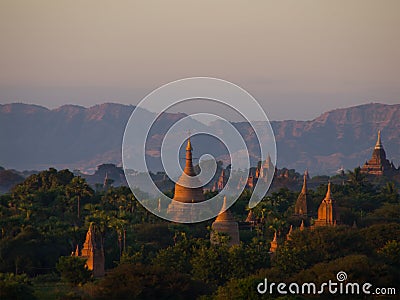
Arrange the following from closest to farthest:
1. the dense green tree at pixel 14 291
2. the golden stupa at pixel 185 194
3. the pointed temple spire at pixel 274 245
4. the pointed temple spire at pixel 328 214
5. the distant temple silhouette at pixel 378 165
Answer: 1. the dense green tree at pixel 14 291
2. the pointed temple spire at pixel 274 245
3. the pointed temple spire at pixel 328 214
4. the golden stupa at pixel 185 194
5. the distant temple silhouette at pixel 378 165

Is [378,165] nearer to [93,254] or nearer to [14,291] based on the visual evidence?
[93,254]

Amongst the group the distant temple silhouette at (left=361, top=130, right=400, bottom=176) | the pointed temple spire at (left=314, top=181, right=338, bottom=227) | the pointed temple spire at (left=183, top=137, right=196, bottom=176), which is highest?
the distant temple silhouette at (left=361, top=130, right=400, bottom=176)

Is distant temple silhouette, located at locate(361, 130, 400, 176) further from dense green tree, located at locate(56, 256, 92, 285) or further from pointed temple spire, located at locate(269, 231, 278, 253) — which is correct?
dense green tree, located at locate(56, 256, 92, 285)

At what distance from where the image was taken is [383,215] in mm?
90500

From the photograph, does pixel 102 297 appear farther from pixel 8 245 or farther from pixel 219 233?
pixel 219 233

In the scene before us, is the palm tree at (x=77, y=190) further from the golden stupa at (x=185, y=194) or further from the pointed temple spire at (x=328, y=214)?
the pointed temple spire at (x=328, y=214)

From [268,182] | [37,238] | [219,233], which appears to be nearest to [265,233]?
[219,233]

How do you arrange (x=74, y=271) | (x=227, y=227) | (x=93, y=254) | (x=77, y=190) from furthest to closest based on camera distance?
(x=77, y=190)
(x=227, y=227)
(x=93, y=254)
(x=74, y=271)

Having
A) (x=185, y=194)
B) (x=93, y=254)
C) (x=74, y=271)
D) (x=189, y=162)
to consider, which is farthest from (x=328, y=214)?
(x=74, y=271)

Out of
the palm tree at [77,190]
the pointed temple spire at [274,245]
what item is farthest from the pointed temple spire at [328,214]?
the palm tree at [77,190]

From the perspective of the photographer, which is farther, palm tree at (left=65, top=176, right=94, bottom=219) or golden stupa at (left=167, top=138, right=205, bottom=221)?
golden stupa at (left=167, top=138, right=205, bottom=221)

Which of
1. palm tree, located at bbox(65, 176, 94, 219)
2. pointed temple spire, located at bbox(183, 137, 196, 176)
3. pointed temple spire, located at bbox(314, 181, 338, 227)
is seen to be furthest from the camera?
pointed temple spire, located at bbox(183, 137, 196, 176)

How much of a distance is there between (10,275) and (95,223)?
16941mm

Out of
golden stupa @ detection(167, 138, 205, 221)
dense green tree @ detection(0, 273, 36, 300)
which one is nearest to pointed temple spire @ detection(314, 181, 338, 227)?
golden stupa @ detection(167, 138, 205, 221)
